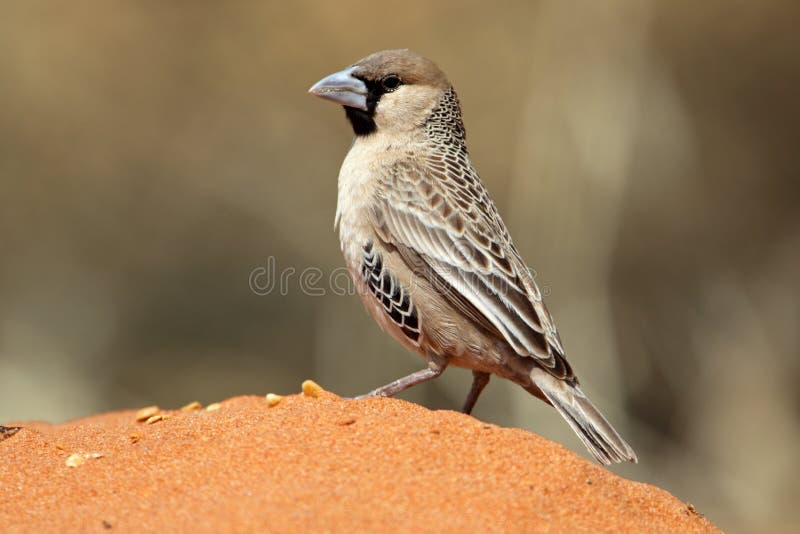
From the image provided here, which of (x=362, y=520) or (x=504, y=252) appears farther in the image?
(x=504, y=252)

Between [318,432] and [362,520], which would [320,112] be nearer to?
[318,432]

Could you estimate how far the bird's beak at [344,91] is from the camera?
6.66m

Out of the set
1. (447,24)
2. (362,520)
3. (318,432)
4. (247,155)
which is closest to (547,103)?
Answer: (447,24)

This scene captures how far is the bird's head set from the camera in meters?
6.68

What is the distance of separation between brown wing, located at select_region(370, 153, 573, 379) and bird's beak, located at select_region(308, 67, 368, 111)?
67 centimetres

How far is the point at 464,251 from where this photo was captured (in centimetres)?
585

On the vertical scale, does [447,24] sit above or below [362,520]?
above

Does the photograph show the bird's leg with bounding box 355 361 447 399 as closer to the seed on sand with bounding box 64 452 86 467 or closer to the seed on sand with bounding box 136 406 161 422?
the seed on sand with bounding box 136 406 161 422

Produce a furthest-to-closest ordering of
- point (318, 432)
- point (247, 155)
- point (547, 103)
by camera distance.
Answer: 1. point (247, 155)
2. point (547, 103)
3. point (318, 432)

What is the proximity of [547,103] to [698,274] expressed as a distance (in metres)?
2.89

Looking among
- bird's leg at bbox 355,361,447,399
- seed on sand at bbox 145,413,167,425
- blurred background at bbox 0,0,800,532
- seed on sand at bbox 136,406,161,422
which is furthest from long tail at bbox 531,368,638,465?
blurred background at bbox 0,0,800,532

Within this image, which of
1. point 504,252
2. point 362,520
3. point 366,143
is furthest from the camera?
point 366,143

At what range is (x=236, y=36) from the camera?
38.7 ft

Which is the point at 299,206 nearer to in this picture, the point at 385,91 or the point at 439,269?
the point at 385,91
